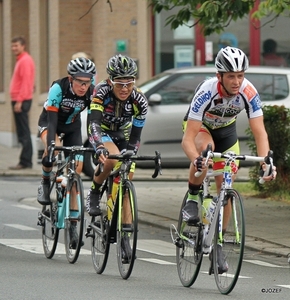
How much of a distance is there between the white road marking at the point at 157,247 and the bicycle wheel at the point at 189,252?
1.79m

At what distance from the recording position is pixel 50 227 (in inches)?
431

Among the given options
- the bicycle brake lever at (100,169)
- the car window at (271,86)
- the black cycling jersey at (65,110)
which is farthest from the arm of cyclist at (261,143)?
the car window at (271,86)

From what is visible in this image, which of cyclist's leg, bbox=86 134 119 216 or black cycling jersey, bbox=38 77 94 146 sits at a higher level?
black cycling jersey, bbox=38 77 94 146

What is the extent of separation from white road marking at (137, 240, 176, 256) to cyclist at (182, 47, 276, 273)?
82.4 inches

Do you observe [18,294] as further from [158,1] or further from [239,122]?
[239,122]

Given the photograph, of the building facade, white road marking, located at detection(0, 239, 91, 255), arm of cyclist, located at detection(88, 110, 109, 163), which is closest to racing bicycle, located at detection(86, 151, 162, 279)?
arm of cyclist, located at detection(88, 110, 109, 163)

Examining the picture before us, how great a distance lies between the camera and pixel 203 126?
930 centimetres

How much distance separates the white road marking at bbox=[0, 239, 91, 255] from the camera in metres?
11.2

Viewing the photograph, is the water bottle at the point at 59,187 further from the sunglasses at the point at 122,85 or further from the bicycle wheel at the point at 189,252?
the bicycle wheel at the point at 189,252

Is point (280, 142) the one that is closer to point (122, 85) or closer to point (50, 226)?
point (50, 226)

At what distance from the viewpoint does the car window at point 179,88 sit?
63.2 feet

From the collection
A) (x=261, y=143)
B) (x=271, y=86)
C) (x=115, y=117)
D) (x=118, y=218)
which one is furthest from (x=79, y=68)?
(x=271, y=86)

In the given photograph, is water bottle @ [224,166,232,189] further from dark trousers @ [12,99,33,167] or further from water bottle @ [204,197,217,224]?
dark trousers @ [12,99,33,167]

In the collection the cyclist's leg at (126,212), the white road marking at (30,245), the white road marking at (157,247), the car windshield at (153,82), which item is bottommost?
the white road marking at (157,247)
